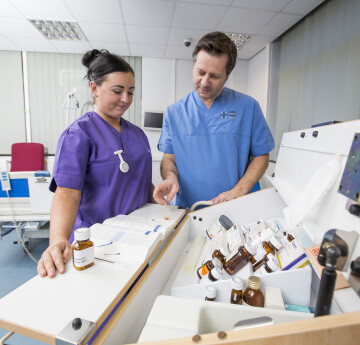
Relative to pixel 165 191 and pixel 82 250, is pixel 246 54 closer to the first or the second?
pixel 165 191

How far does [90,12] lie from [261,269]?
314 centimetres

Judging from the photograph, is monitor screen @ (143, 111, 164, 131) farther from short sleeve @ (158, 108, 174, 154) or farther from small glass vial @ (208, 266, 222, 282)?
small glass vial @ (208, 266, 222, 282)

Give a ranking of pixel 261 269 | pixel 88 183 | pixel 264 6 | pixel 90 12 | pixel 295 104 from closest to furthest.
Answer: pixel 261 269 < pixel 88 183 < pixel 264 6 < pixel 90 12 < pixel 295 104

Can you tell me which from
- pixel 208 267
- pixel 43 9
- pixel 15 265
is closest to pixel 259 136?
pixel 208 267

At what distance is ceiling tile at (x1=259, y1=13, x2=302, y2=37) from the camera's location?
9.07ft

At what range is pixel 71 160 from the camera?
89 cm

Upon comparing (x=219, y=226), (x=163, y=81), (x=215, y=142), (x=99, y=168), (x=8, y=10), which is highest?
(x=8, y=10)

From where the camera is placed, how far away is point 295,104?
311 centimetres

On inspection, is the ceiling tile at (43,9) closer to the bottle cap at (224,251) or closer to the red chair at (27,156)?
the red chair at (27,156)

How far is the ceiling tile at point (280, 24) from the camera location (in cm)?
277

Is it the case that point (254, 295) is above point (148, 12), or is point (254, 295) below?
below

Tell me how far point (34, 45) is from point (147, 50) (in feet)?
5.68

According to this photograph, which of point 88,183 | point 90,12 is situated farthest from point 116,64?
point 90,12

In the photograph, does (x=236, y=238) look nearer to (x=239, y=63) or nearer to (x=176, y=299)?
(x=176, y=299)
